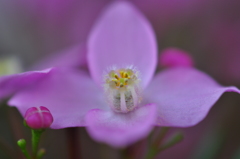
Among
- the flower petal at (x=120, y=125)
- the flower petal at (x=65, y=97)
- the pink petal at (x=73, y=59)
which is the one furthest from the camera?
the pink petal at (x=73, y=59)

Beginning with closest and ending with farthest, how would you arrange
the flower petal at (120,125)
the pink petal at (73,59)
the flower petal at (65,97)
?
1. the flower petal at (120,125)
2. the flower petal at (65,97)
3. the pink petal at (73,59)

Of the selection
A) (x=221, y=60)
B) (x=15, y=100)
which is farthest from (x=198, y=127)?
(x=15, y=100)

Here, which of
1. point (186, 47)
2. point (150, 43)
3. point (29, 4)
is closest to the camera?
point (150, 43)

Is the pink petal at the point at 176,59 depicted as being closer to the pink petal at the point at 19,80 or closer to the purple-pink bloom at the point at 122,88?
the purple-pink bloom at the point at 122,88

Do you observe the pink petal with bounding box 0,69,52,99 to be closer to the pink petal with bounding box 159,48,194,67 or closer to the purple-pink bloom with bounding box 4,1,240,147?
the purple-pink bloom with bounding box 4,1,240,147

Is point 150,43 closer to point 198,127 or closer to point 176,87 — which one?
point 176,87

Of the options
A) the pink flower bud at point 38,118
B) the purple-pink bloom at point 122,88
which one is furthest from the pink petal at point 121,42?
the pink flower bud at point 38,118
